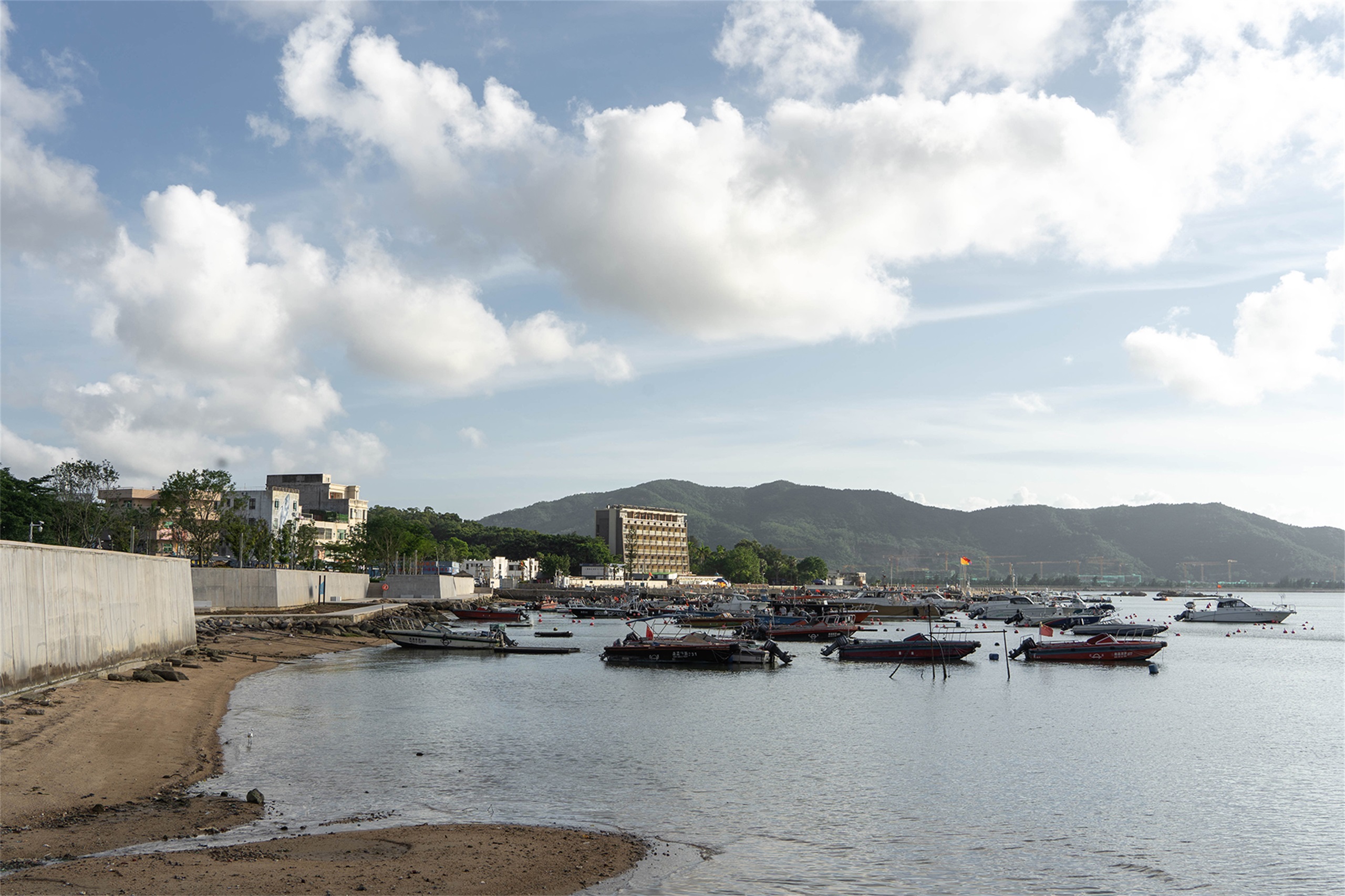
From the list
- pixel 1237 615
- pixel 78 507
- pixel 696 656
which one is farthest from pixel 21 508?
pixel 1237 615

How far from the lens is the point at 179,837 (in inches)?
731

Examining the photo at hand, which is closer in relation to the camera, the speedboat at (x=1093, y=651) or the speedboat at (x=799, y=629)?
the speedboat at (x=1093, y=651)

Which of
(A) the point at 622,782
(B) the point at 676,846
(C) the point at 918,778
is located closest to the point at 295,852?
(B) the point at 676,846

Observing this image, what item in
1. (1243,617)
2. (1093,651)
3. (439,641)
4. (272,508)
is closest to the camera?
(1093,651)

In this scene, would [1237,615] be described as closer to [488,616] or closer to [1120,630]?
[1120,630]

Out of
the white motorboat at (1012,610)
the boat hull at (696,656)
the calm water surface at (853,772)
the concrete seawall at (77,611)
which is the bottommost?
the white motorboat at (1012,610)

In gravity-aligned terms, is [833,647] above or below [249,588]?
below

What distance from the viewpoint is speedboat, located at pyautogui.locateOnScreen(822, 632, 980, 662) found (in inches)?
2694

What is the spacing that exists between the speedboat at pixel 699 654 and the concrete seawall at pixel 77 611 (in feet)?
94.7

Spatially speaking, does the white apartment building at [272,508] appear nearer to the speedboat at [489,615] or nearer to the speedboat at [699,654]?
the speedboat at [489,615]

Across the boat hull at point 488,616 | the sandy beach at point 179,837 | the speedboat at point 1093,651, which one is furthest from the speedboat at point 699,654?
the boat hull at point 488,616

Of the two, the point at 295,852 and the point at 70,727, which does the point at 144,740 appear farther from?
the point at 295,852

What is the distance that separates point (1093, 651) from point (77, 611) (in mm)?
63667

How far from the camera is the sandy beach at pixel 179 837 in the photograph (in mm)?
15727
